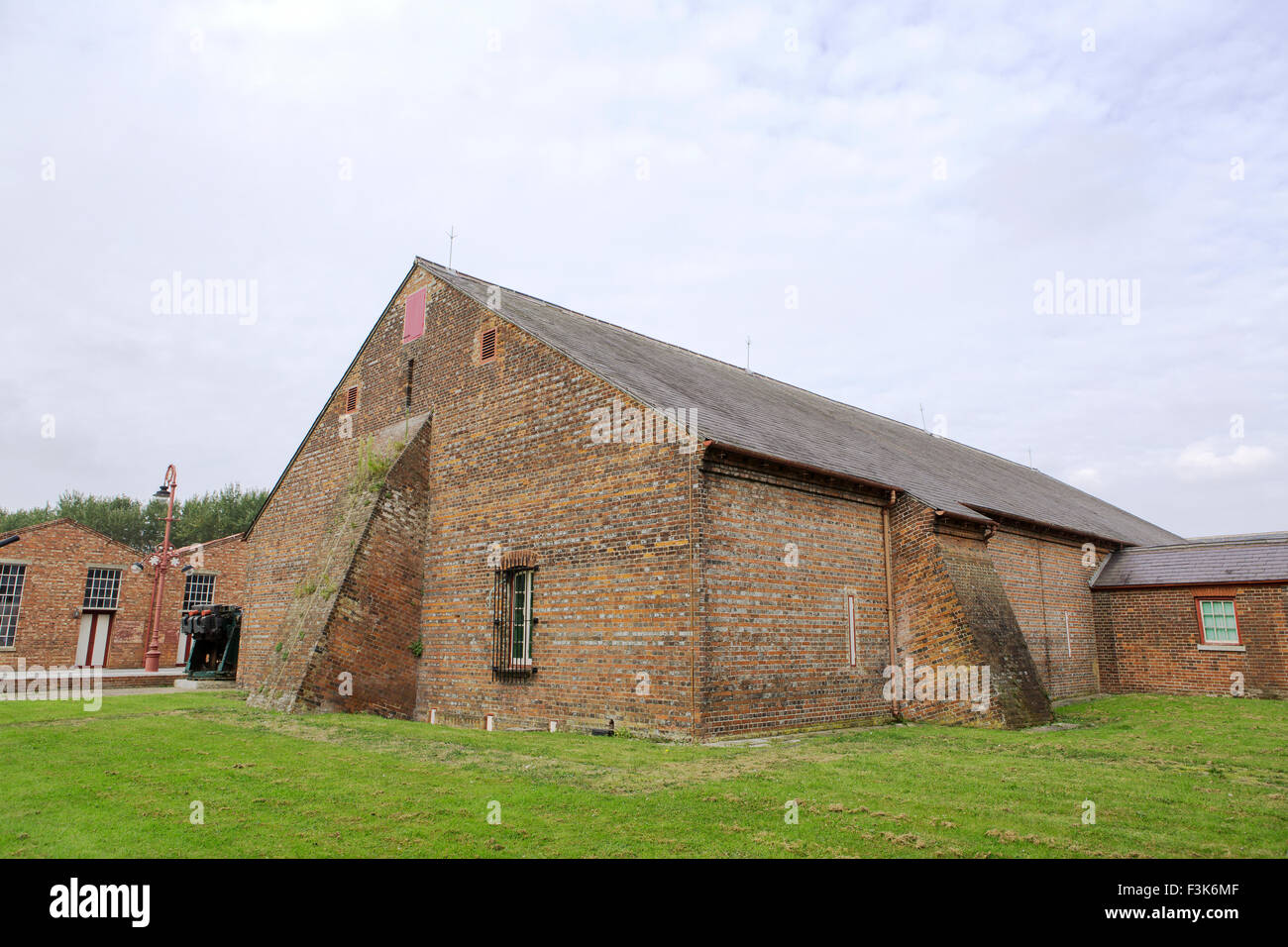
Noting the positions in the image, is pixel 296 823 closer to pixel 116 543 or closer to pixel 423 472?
pixel 423 472

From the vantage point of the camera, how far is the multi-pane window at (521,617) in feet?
42.5

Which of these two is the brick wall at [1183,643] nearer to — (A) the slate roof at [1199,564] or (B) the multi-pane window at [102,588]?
(A) the slate roof at [1199,564]

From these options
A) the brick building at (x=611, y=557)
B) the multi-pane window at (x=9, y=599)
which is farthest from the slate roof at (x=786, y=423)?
the multi-pane window at (x=9, y=599)

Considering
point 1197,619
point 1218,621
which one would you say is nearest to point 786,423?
point 1197,619

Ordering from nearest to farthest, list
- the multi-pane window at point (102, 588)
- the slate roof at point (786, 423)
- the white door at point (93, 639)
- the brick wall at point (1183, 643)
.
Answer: the slate roof at point (786, 423) < the brick wall at point (1183, 643) < the white door at point (93, 639) < the multi-pane window at point (102, 588)

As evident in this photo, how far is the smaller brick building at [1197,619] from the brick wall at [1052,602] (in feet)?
2.22

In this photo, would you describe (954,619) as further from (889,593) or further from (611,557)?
(611,557)

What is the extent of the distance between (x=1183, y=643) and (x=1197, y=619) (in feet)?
2.14

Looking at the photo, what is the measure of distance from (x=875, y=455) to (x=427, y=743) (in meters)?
11.4

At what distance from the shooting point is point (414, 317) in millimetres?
17219

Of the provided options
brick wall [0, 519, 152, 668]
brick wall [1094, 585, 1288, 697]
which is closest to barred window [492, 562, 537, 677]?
brick wall [1094, 585, 1288, 697]

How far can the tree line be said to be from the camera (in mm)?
53469

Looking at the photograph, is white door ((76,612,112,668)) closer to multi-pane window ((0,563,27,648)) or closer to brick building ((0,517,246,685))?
brick building ((0,517,246,685))

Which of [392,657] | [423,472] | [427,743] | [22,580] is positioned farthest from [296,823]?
[22,580]
